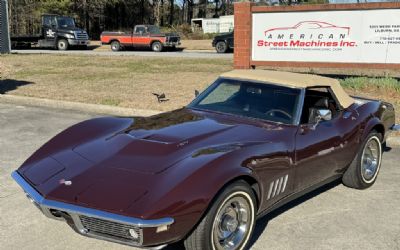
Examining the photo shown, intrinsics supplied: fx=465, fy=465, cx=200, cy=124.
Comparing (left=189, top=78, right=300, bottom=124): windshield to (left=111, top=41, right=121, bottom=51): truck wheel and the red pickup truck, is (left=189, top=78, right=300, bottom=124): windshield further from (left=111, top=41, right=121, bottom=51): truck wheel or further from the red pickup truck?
(left=111, top=41, right=121, bottom=51): truck wheel

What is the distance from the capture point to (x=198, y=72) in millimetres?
15820

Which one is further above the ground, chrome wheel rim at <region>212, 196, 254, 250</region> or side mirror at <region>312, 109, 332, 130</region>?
side mirror at <region>312, 109, 332, 130</region>

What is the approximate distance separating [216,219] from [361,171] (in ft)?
8.56

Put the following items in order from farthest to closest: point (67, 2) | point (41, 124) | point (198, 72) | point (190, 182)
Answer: point (67, 2)
point (198, 72)
point (41, 124)
point (190, 182)

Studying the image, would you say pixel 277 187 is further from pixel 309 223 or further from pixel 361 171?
pixel 361 171

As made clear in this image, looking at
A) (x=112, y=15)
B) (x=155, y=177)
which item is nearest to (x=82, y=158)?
(x=155, y=177)

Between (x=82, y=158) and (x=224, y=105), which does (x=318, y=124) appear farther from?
(x=82, y=158)

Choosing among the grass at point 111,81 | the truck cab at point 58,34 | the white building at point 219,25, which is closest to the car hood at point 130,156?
the grass at point 111,81

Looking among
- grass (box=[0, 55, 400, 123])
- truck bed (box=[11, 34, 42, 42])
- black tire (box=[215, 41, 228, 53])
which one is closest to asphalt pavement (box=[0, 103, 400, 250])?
grass (box=[0, 55, 400, 123])

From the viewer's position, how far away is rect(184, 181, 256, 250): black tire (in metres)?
3.28

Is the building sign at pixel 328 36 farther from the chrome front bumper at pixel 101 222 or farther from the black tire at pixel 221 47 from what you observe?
the black tire at pixel 221 47

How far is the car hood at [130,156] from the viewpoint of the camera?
3.30 metres

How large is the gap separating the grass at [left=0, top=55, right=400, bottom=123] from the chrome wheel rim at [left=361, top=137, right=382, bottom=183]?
3.33 metres

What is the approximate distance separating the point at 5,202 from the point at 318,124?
3365 millimetres
